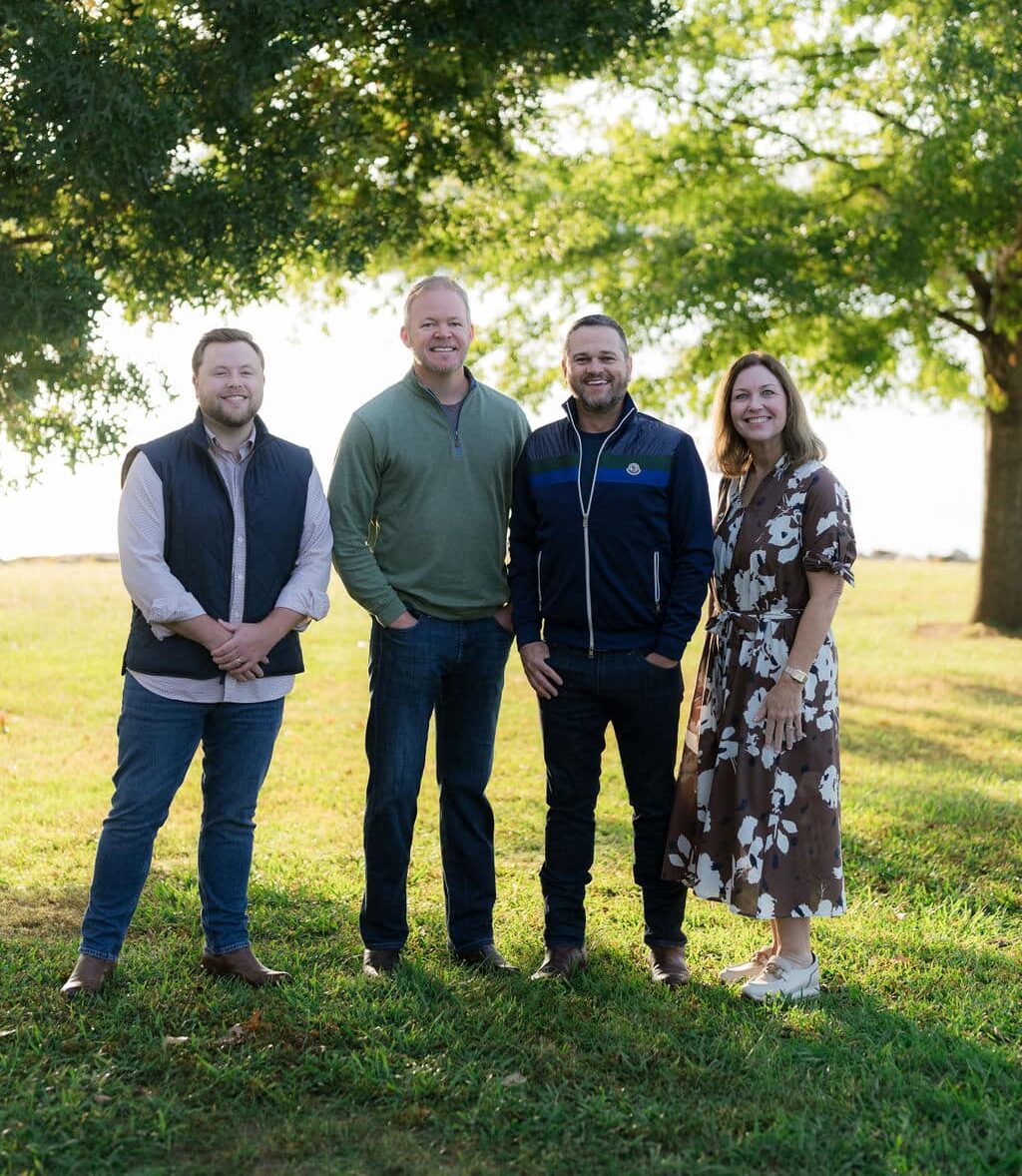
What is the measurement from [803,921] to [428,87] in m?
6.97

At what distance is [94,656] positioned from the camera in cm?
1336

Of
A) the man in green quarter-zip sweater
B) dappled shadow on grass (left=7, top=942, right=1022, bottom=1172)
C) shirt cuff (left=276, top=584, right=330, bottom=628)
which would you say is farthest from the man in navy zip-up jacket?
shirt cuff (left=276, top=584, right=330, bottom=628)

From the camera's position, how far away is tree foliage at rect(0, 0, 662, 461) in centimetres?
730

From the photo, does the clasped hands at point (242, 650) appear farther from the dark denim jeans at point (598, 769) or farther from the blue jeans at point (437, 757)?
the dark denim jeans at point (598, 769)

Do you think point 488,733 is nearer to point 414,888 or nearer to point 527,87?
point 414,888

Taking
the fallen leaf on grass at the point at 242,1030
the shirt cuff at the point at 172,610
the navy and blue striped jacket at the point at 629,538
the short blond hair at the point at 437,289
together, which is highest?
the short blond hair at the point at 437,289

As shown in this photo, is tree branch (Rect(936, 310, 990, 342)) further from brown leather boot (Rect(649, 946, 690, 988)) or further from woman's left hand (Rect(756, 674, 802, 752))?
brown leather boot (Rect(649, 946, 690, 988))

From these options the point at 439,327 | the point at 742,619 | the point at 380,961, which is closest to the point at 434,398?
the point at 439,327

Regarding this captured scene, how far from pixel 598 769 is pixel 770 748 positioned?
0.73m

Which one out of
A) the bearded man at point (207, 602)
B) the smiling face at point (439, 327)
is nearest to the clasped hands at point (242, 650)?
the bearded man at point (207, 602)

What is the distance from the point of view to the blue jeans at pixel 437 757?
4871 millimetres

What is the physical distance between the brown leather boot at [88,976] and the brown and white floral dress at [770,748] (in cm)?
218

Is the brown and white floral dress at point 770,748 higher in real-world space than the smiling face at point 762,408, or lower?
lower

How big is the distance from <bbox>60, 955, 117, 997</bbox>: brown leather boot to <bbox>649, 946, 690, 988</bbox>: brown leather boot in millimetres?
2031
